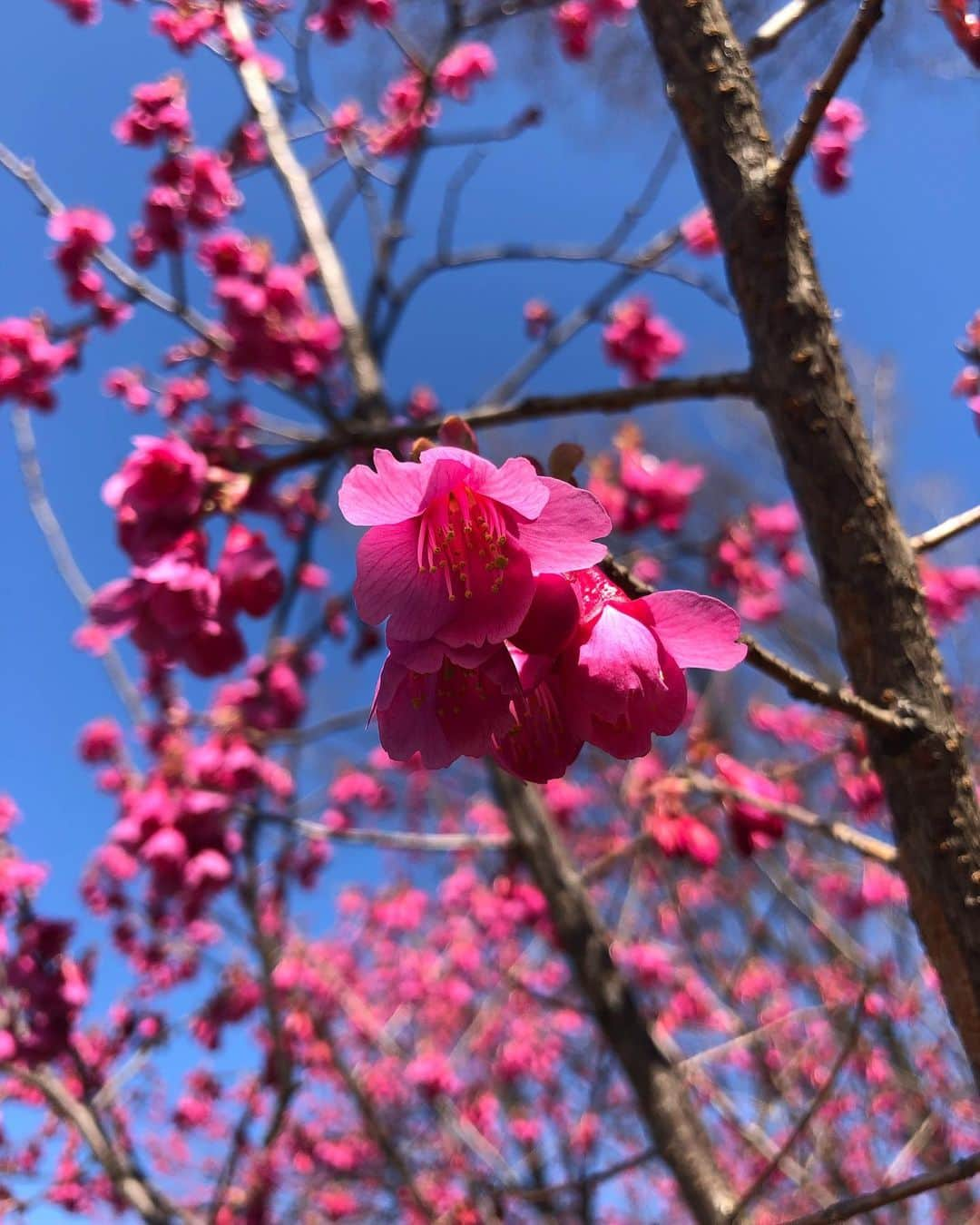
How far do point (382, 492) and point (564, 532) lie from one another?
0.18 meters

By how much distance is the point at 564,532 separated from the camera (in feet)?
2.53

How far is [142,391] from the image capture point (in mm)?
5262

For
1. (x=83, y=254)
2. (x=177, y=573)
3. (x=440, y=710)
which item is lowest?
(x=440, y=710)

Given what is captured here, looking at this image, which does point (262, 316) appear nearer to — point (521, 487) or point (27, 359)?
point (27, 359)

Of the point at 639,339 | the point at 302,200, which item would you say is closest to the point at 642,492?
the point at 639,339

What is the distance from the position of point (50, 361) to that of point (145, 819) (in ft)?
7.27

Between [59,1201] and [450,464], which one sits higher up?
[450,464]

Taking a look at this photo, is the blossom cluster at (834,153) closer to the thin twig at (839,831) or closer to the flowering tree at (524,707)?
the flowering tree at (524,707)

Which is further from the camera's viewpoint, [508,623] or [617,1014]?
[617,1014]

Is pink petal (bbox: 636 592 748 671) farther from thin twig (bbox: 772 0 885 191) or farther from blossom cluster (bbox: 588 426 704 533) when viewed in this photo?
blossom cluster (bbox: 588 426 704 533)

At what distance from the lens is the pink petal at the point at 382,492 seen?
75cm

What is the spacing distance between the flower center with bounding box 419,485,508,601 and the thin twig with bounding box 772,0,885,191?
0.73m

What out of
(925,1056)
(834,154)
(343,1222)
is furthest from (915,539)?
(343,1222)

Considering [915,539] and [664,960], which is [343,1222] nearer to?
[664,960]
